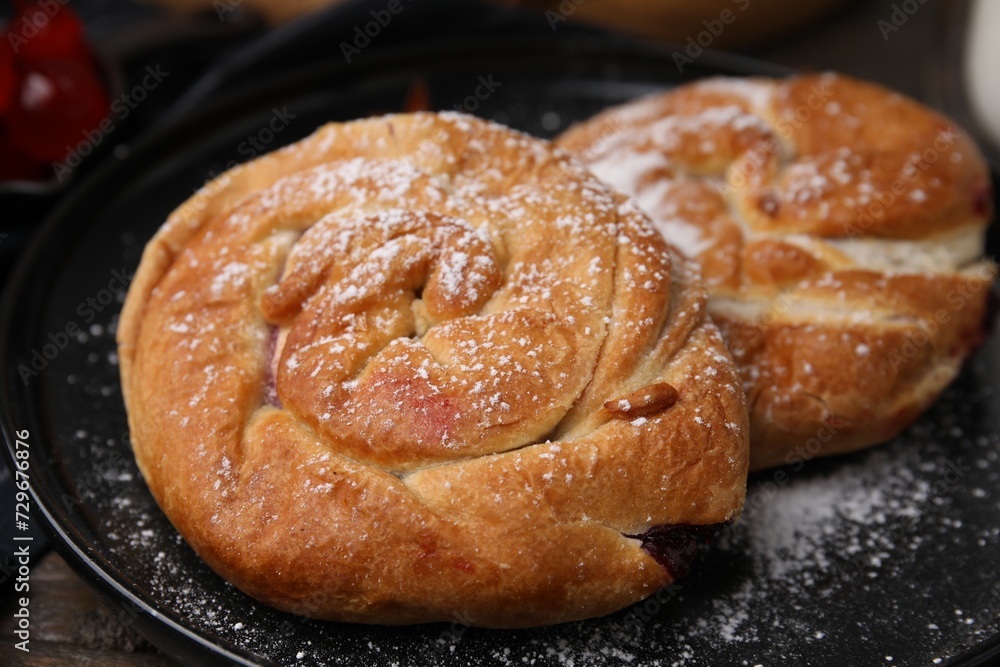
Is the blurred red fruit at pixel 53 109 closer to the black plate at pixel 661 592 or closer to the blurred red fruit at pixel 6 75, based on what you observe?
the blurred red fruit at pixel 6 75

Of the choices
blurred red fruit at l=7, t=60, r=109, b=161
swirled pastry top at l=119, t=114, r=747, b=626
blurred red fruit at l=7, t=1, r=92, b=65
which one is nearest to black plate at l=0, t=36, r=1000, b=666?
swirled pastry top at l=119, t=114, r=747, b=626

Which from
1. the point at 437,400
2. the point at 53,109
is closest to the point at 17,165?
the point at 53,109

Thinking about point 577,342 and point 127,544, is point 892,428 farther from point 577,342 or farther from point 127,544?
point 127,544

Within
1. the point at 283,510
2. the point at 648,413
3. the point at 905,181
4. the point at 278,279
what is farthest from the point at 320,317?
the point at 905,181

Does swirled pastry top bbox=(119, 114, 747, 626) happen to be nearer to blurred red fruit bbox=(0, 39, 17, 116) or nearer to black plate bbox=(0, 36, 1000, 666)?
black plate bbox=(0, 36, 1000, 666)

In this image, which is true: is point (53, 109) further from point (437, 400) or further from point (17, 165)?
point (437, 400)

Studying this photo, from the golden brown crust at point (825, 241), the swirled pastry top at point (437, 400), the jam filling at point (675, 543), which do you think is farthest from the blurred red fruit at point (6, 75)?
the jam filling at point (675, 543)
